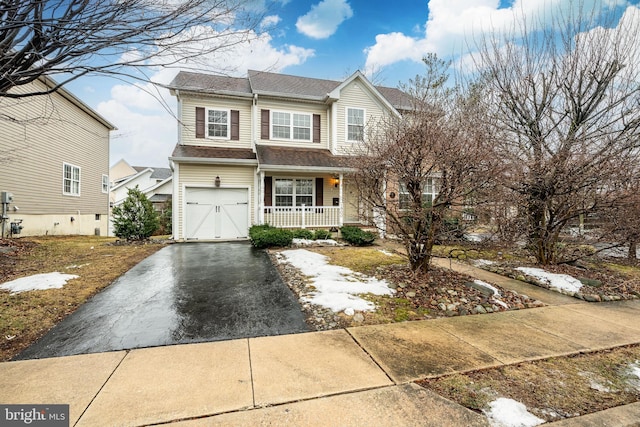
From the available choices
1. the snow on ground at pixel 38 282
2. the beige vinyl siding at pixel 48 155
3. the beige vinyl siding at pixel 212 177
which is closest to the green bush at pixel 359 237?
the beige vinyl siding at pixel 212 177

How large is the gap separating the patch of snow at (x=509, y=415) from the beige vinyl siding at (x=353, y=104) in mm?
11529

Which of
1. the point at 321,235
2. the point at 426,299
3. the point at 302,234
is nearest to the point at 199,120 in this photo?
the point at 302,234

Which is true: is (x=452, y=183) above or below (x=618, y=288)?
above

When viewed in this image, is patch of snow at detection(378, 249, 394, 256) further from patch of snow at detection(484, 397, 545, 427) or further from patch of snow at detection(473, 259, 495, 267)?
patch of snow at detection(484, 397, 545, 427)

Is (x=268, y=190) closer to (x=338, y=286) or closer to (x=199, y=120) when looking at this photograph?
(x=199, y=120)

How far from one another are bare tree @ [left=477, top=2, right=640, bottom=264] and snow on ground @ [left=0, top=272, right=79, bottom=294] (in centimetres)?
879

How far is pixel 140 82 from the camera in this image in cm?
340

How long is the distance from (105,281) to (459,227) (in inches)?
274

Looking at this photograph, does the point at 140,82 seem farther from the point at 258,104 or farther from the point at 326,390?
the point at 258,104

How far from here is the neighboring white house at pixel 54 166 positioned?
35.7ft

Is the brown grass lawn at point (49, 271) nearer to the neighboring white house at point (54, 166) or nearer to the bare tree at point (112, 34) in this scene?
the bare tree at point (112, 34)

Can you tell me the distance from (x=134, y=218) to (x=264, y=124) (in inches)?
256

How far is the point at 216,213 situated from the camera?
1192 cm

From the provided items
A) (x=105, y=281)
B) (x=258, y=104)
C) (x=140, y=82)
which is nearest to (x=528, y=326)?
(x=140, y=82)
